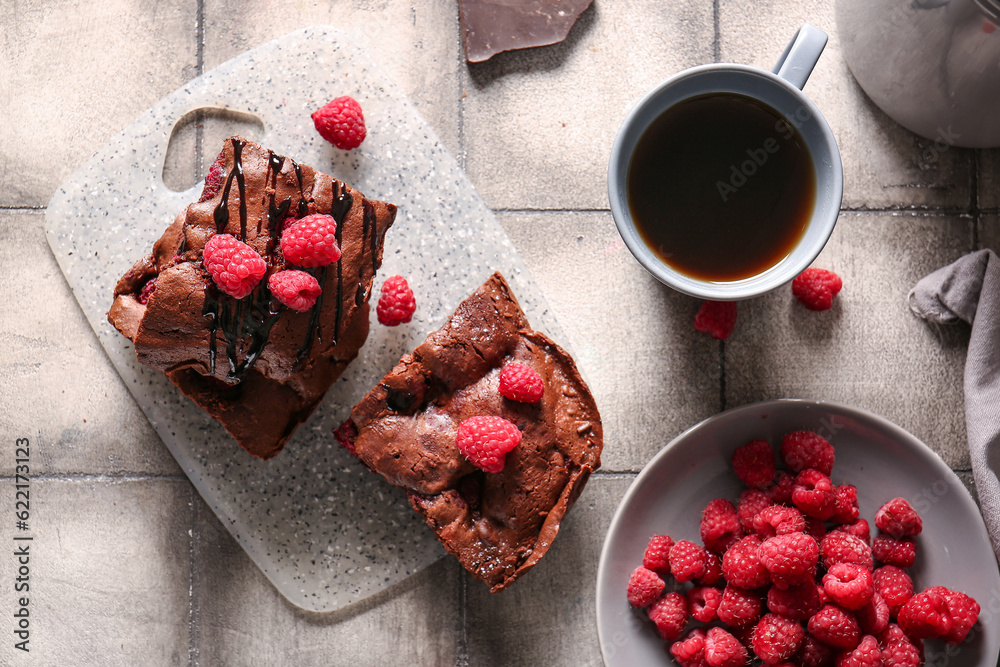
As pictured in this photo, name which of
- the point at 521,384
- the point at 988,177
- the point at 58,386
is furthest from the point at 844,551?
the point at 58,386

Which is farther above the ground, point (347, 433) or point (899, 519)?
point (347, 433)

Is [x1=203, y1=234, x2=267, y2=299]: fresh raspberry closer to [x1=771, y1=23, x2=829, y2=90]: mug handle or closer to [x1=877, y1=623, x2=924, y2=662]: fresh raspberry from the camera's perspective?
[x1=771, y1=23, x2=829, y2=90]: mug handle

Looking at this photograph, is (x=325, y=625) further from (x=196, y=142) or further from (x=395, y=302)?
(x=196, y=142)

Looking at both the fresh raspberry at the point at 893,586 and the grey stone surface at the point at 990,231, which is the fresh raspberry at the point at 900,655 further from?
the grey stone surface at the point at 990,231

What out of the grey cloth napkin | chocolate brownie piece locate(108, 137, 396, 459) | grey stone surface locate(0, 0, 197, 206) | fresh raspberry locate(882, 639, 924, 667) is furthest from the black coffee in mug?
grey stone surface locate(0, 0, 197, 206)

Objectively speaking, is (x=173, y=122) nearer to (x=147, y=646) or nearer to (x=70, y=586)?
(x=70, y=586)
